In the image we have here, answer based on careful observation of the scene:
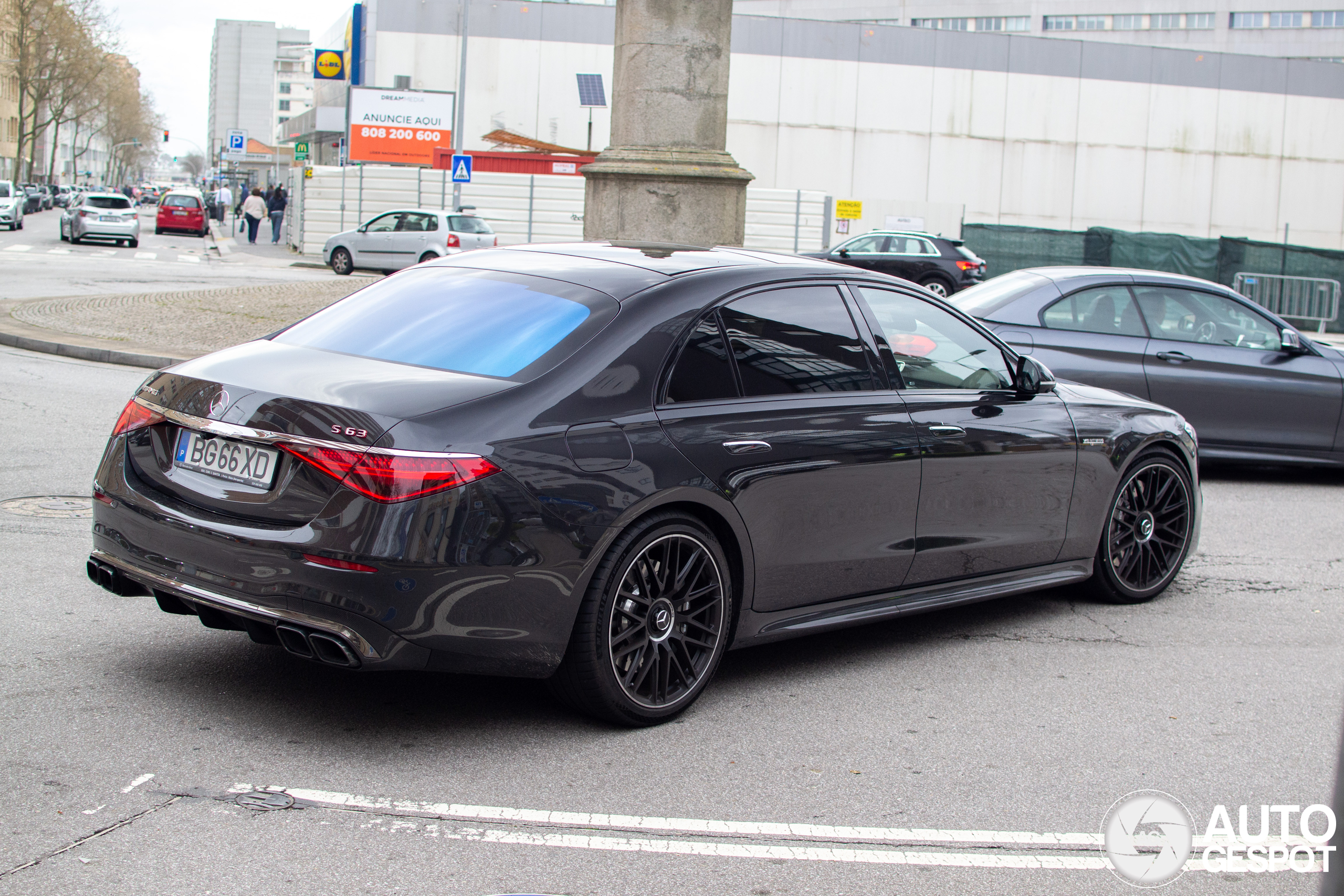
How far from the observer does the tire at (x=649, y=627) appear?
4109 millimetres

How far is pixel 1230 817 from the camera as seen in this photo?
3885mm

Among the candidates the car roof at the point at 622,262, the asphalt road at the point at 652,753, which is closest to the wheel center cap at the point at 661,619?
the asphalt road at the point at 652,753

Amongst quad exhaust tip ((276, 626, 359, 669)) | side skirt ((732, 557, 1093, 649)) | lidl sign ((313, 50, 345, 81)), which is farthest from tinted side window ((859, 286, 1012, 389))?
lidl sign ((313, 50, 345, 81))

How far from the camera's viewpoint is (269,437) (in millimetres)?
3910

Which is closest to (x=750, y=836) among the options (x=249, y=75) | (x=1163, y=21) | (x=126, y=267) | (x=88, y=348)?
(x=88, y=348)

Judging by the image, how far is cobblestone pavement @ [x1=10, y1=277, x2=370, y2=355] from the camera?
48.5 ft

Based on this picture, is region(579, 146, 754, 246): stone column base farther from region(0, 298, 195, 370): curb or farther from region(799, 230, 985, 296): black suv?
region(799, 230, 985, 296): black suv

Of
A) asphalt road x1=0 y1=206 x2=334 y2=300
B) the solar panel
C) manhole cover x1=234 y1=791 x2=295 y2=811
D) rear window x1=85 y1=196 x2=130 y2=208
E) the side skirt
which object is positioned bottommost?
manhole cover x1=234 y1=791 x2=295 y2=811

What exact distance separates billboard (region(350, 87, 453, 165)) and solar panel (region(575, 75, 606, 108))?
412 cm

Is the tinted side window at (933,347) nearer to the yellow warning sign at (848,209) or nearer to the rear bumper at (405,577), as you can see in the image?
the rear bumper at (405,577)

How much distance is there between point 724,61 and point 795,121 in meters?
37.7

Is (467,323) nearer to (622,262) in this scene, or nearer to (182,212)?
(622,262)

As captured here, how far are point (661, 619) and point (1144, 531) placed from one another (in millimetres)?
2995

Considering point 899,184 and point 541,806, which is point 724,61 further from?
point 899,184
